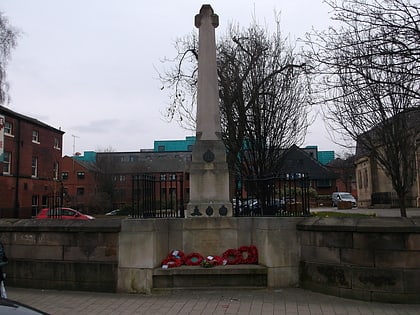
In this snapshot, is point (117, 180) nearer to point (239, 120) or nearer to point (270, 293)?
point (239, 120)

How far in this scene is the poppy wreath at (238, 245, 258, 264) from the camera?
895 cm

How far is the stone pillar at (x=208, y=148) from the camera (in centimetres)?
988

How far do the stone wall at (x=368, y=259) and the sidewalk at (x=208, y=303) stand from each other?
0.21 m

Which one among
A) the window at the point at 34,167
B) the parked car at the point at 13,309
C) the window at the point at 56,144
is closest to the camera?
the parked car at the point at 13,309

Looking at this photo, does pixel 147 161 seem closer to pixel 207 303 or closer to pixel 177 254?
pixel 177 254

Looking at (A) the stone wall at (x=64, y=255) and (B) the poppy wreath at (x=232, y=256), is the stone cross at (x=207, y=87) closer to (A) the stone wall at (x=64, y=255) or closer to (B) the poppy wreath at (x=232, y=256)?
(B) the poppy wreath at (x=232, y=256)

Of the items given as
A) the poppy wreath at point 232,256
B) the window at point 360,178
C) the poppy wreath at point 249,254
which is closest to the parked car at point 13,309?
the poppy wreath at point 232,256

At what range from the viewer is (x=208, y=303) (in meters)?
7.29

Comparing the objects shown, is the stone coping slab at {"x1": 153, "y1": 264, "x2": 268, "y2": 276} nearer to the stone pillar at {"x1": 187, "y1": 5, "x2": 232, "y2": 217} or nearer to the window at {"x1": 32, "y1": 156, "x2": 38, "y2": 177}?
the stone pillar at {"x1": 187, "y1": 5, "x2": 232, "y2": 217}

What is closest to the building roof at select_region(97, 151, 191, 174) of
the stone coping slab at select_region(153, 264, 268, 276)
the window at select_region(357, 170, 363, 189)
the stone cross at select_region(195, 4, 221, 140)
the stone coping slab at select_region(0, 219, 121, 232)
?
the window at select_region(357, 170, 363, 189)

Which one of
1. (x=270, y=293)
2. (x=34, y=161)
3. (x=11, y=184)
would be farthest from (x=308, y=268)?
(x=34, y=161)

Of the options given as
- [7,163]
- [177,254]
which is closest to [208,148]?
[177,254]

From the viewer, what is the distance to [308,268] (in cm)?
820

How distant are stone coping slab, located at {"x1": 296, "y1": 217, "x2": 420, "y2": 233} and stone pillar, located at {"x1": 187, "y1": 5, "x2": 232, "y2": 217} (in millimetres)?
2477
